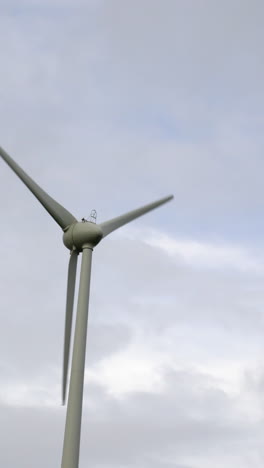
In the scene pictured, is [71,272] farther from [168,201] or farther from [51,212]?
[168,201]

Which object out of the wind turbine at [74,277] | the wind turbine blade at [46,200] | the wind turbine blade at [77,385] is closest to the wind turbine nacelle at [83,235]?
the wind turbine at [74,277]

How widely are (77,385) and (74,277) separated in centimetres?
838

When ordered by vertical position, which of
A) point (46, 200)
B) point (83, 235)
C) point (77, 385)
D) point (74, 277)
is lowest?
point (77, 385)

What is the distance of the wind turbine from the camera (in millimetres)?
28422

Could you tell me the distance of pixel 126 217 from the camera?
125 ft

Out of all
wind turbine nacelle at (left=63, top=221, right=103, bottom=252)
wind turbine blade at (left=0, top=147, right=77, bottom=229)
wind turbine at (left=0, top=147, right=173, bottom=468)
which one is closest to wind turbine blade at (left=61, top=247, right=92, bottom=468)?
wind turbine at (left=0, top=147, right=173, bottom=468)

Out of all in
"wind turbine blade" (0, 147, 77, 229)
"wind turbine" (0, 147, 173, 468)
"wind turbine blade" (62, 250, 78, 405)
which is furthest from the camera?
"wind turbine blade" (62, 250, 78, 405)

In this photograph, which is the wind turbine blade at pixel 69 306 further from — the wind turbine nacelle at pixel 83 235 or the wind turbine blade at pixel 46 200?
the wind turbine blade at pixel 46 200

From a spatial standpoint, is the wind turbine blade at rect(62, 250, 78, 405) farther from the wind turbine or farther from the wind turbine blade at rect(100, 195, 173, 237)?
the wind turbine blade at rect(100, 195, 173, 237)

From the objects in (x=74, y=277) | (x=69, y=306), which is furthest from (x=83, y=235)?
(x=69, y=306)

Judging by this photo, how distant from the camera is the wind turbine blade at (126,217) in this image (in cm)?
3562

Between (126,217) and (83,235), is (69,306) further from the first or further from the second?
(126,217)

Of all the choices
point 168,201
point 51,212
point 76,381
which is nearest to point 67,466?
point 76,381

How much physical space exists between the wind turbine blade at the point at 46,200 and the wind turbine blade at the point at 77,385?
12.6 ft
